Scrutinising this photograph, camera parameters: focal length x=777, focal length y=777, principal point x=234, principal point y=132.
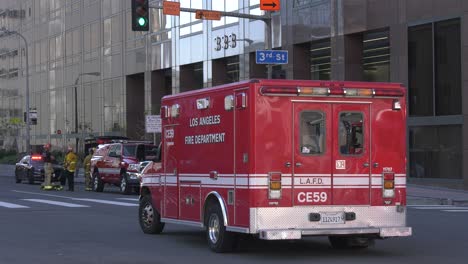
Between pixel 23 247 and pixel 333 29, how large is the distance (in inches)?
979

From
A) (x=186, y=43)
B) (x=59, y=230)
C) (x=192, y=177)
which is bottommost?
(x=59, y=230)

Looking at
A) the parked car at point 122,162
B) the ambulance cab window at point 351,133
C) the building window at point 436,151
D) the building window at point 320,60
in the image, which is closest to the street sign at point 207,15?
the parked car at point 122,162

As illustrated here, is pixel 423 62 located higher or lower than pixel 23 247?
higher

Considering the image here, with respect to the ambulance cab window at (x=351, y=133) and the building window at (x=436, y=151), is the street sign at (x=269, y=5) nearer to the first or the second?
the building window at (x=436, y=151)

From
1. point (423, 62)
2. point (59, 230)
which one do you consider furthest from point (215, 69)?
point (59, 230)

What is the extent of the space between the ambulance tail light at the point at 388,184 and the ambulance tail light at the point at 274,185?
171 cm

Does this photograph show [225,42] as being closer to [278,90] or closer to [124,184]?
[124,184]

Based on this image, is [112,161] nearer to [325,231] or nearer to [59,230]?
[59,230]

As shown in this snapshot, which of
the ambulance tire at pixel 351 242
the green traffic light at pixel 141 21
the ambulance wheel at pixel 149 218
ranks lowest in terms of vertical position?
the ambulance tire at pixel 351 242

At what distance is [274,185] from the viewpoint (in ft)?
36.5

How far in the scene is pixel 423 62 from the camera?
31.6 meters

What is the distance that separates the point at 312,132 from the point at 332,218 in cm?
130

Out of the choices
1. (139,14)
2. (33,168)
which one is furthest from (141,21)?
(33,168)

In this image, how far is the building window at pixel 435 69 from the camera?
30219 millimetres
